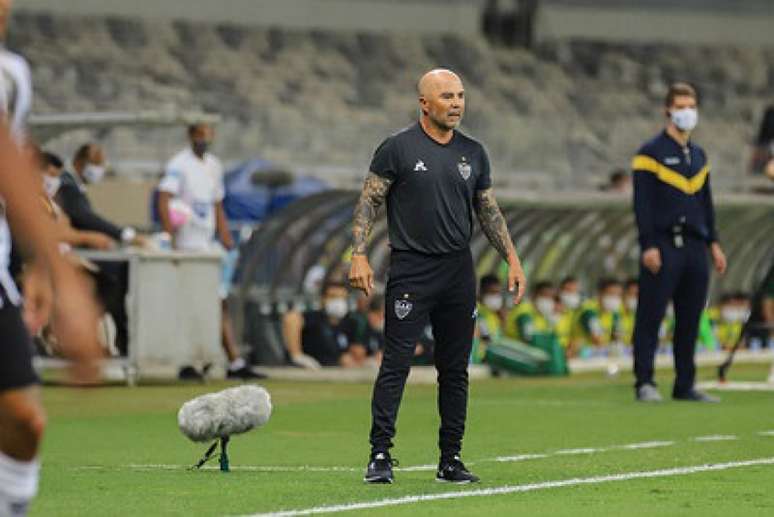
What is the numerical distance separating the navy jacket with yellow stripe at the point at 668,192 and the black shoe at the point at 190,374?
5.52 metres

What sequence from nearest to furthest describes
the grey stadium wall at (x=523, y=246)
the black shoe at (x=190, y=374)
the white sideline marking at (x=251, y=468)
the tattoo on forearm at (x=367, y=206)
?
the tattoo on forearm at (x=367, y=206) < the white sideline marking at (x=251, y=468) < the black shoe at (x=190, y=374) < the grey stadium wall at (x=523, y=246)

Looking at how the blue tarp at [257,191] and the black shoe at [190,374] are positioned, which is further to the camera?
the blue tarp at [257,191]

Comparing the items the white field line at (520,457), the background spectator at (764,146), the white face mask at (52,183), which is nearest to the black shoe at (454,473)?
the white field line at (520,457)

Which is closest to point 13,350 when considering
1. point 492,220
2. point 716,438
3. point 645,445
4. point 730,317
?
point 492,220

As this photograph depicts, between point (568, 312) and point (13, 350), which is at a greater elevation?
point (13, 350)

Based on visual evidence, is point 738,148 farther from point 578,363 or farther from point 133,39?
point 578,363

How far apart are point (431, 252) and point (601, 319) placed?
49.3ft

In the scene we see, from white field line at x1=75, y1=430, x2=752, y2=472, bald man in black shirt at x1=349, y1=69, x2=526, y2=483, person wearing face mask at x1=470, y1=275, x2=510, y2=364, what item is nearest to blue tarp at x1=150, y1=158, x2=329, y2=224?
person wearing face mask at x1=470, y1=275, x2=510, y2=364

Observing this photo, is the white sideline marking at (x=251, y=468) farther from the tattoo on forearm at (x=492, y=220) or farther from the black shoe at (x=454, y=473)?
the tattoo on forearm at (x=492, y=220)

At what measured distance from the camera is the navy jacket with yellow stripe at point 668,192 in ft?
60.7

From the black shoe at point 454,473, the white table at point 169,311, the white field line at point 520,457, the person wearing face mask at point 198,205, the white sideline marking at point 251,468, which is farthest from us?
the person wearing face mask at point 198,205

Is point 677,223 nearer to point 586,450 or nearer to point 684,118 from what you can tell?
point 684,118

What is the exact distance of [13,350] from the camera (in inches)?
294

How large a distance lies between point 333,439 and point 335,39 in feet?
127
